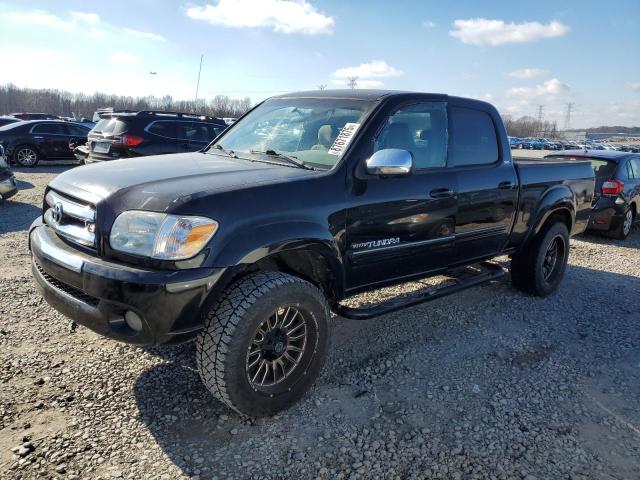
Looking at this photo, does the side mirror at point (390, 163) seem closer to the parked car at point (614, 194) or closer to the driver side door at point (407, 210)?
the driver side door at point (407, 210)

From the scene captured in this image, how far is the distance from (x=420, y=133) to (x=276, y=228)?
1640mm

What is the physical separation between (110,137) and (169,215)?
8338 mm

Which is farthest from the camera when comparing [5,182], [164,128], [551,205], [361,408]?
[164,128]

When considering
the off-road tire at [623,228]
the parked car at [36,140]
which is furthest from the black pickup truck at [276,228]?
the parked car at [36,140]

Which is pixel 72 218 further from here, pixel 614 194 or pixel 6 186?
pixel 614 194

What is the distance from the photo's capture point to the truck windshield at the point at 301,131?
341cm

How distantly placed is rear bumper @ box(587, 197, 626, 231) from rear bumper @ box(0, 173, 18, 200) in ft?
33.5

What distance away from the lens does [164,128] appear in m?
10.5

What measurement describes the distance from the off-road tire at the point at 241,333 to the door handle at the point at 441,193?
1.34 metres

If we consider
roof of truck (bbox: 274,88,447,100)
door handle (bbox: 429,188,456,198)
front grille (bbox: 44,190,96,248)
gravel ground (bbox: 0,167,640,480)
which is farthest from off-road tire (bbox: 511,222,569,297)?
front grille (bbox: 44,190,96,248)

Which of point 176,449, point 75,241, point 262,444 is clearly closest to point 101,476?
point 176,449

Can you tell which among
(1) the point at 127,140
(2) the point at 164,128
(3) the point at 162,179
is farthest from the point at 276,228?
(2) the point at 164,128

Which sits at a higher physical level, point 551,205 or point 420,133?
point 420,133

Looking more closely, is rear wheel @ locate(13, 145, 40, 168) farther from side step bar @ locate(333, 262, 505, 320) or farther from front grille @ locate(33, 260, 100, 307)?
side step bar @ locate(333, 262, 505, 320)
